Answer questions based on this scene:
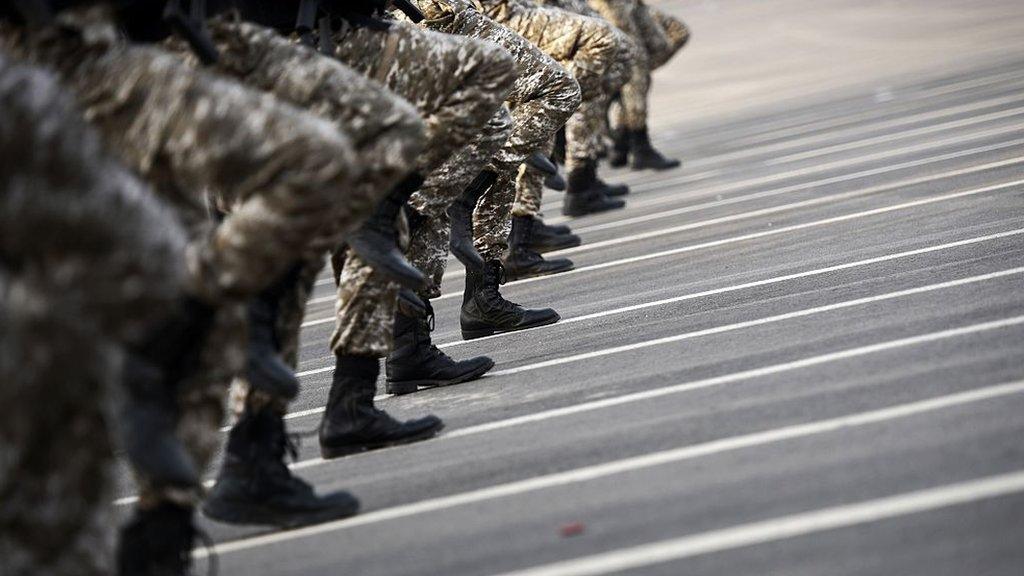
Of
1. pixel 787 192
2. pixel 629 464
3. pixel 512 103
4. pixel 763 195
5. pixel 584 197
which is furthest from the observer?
pixel 584 197

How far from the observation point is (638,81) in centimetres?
1398

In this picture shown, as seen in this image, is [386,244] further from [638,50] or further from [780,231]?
[638,50]

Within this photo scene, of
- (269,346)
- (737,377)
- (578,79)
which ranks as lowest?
(737,377)

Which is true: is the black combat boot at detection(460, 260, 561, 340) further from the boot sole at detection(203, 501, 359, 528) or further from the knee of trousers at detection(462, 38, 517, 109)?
the boot sole at detection(203, 501, 359, 528)

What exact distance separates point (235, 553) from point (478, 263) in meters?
2.82

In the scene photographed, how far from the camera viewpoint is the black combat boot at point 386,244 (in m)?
5.29

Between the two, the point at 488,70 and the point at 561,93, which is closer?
the point at 488,70

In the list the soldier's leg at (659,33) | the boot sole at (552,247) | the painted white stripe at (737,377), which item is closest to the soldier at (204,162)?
the painted white stripe at (737,377)

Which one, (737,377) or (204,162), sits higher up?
(204,162)

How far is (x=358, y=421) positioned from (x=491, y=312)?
2.00 metres

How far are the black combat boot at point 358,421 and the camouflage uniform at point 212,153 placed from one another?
1488 mm

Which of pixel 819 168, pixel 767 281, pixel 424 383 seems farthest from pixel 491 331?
pixel 819 168

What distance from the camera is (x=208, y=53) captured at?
4.51 meters

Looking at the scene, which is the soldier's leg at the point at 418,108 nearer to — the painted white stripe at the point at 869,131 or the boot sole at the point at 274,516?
the boot sole at the point at 274,516
